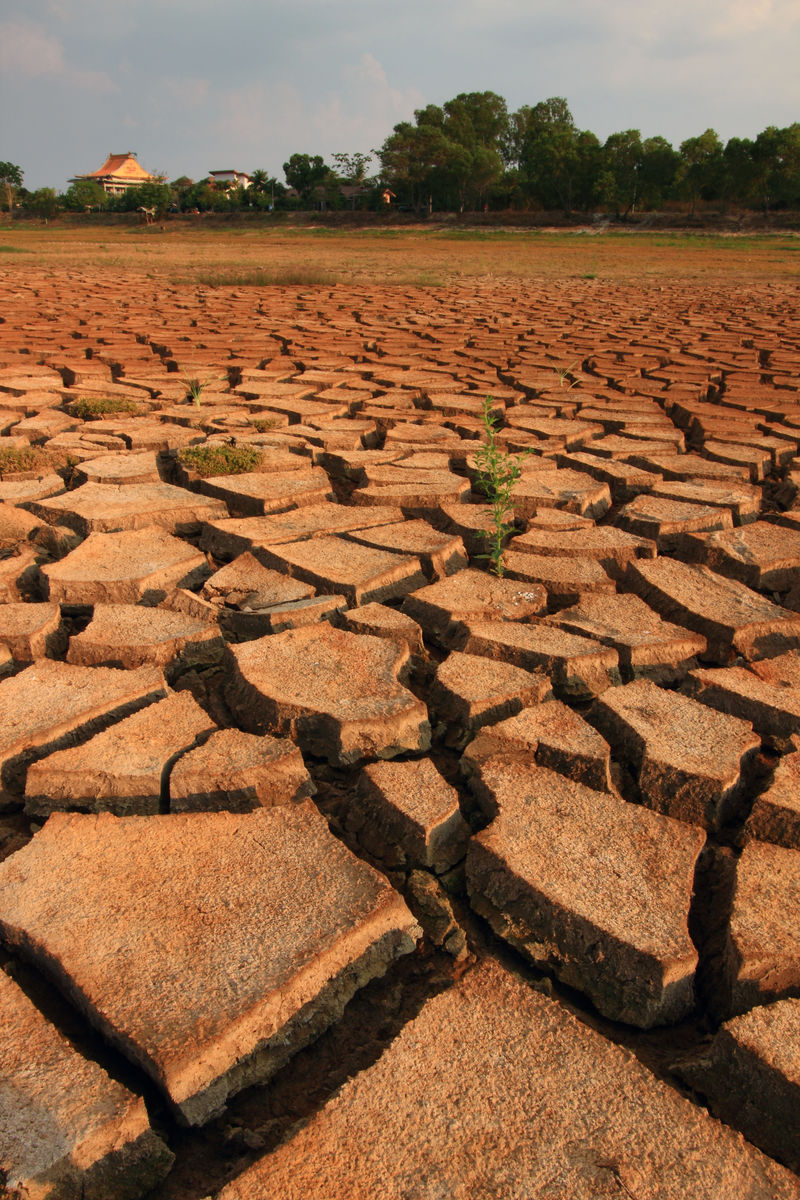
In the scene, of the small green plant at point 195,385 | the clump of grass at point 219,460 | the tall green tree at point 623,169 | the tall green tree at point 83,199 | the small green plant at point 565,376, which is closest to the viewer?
the clump of grass at point 219,460

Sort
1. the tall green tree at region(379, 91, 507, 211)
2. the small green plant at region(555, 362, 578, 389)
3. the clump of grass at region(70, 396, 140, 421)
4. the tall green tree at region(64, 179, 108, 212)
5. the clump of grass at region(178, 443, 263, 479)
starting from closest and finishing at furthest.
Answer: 1. the clump of grass at region(178, 443, 263, 479)
2. the clump of grass at region(70, 396, 140, 421)
3. the small green plant at region(555, 362, 578, 389)
4. the tall green tree at region(379, 91, 507, 211)
5. the tall green tree at region(64, 179, 108, 212)

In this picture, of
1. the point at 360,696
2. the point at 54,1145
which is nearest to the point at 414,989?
the point at 54,1145

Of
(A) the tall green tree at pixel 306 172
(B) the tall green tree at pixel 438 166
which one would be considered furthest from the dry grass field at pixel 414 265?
(A) the tall green tree at pixel 306 172

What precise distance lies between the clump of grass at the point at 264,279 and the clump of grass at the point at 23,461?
24.4 ft

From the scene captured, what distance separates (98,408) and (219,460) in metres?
1.18

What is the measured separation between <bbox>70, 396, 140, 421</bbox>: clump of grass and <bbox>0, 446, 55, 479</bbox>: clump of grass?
27.7 inches

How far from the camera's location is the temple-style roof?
254 ft

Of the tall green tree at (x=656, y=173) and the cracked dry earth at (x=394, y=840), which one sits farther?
the tall green tree at (x=656, y=173)

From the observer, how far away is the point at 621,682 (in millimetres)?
1687

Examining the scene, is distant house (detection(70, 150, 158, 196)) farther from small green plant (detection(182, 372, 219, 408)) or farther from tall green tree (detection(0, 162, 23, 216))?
small green plant (detection(182, 372, 219, 408))

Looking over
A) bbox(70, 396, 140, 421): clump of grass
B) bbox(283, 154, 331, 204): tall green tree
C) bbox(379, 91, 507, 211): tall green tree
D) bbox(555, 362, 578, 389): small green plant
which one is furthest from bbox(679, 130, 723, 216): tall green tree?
bbox(70, 396, 140, 421): clump of grass

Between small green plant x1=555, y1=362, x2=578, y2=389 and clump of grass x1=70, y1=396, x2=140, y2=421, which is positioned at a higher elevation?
clump of grass x1=70, y1=396, x2=140, y2=421

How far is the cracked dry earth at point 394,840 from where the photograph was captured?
2.66 ft

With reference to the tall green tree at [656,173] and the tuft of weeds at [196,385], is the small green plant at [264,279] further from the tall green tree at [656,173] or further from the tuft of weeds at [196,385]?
the tall green tree at [656,173]
